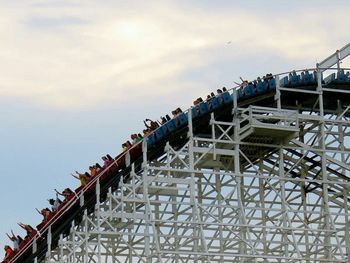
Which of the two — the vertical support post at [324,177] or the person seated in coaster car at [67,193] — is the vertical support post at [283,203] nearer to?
the vertical support post at [324,177]

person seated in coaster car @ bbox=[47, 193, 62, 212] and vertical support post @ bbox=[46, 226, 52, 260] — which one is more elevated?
person seated in coaster car @ bbox=[47, 193, 62, 212]

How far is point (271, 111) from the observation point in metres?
34.7

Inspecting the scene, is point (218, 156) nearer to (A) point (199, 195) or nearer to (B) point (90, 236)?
(A) point (199, 195)

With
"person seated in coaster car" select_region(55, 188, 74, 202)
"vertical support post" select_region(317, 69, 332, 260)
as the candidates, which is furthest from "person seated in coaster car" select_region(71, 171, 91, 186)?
"vertical support post" select_region(317, 69, 332, 260)

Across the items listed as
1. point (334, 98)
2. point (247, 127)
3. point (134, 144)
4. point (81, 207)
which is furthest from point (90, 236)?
point (334, 98)

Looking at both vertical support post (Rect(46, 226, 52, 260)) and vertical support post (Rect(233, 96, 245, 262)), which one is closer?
vertical support post (Rect(233, 96, 245, 262))

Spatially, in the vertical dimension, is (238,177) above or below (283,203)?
above

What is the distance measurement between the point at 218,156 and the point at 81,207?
4610mm

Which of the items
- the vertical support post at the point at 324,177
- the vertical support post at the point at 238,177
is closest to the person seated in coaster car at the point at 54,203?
the vertical support post at the point at 238,177

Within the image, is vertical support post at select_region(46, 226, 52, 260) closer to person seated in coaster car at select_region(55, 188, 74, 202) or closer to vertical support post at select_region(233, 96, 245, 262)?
person seated in coaster car at select_region(55, 188, 74, 202)

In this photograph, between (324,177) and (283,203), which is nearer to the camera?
(283,203)

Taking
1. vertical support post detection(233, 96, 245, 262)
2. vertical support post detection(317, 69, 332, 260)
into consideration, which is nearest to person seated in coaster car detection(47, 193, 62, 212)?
vertical support post detection(233, 96, 245, 262)

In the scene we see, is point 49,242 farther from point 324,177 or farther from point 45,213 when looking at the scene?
point 324,177

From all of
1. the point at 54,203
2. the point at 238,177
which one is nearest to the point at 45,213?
the point at 54,203
